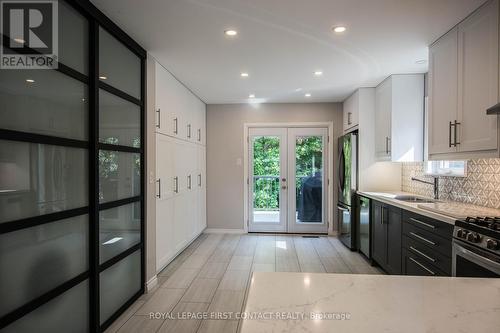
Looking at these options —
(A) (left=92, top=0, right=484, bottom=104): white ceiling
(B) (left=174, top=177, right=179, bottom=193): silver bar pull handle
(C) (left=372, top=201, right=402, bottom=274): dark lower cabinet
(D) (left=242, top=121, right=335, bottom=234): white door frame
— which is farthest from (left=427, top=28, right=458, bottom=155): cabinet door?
(B) (left=174, top=177, right=179, bottom=193): silver bar pull handle

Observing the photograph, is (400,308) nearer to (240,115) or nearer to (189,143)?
(189,143)

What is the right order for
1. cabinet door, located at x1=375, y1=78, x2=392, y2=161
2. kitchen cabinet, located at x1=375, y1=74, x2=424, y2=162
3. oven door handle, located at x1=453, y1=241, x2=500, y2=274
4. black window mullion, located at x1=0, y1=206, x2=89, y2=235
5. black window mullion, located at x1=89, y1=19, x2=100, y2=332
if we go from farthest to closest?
1. cabinet door, located at x1=375, y1=78, x2=392, y2=161
2. kitchen cabinet, located at x1=375, y1=74, x2=424, y2=162
3. black window mullion, located at x1=89, y1=19, x2=100, y2=332
4. oven door handle, located at x1=453, y1=241, x2=500, y2=274
5. black window mullion, located at x1=0, y1=206, x2=89, y2=235

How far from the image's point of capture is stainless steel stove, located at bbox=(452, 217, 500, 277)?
172 centimetres

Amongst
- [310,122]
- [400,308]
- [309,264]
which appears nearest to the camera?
[400,308]

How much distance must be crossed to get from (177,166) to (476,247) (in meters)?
3.29

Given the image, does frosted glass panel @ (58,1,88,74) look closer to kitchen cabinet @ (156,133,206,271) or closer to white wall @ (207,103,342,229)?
kitchen cabinet @ (156,133,206,271)

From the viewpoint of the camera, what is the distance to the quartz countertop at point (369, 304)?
2.43 ft

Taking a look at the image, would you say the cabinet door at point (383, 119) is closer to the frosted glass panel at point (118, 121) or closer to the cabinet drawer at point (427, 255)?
the cabinet drawer at point (427, 255)

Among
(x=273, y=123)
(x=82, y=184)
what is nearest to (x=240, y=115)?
(x=273, y=123)

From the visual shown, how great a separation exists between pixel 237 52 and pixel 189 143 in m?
1.94

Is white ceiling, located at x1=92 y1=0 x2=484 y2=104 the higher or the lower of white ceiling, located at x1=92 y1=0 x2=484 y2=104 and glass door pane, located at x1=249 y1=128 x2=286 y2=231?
the higher

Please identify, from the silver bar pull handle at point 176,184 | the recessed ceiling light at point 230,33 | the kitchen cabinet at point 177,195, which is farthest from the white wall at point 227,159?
the recessed ceiling light at point 230,33

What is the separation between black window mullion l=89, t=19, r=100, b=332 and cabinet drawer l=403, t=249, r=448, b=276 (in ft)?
8.59

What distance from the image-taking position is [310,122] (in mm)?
5445
